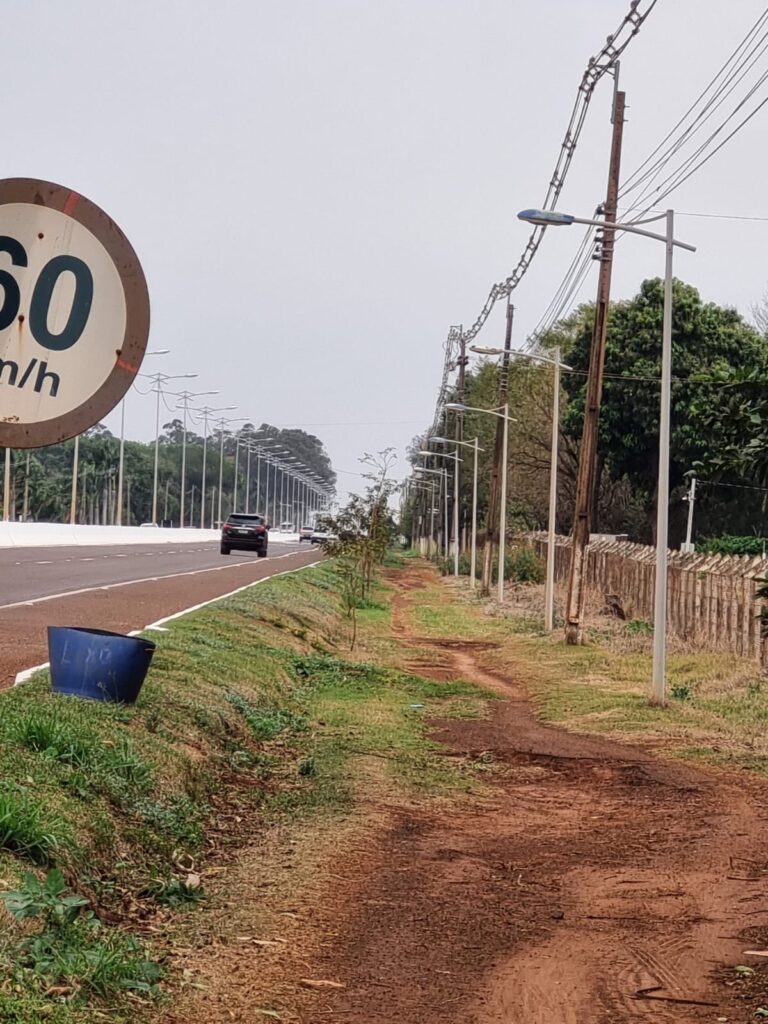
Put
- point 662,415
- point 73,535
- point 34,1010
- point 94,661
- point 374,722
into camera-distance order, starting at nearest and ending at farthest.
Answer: point 34,1010 → point 94,661 → point 374,722 → point 662,415 → point 73,535

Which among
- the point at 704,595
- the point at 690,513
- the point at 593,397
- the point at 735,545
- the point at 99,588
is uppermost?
the point at 593,397

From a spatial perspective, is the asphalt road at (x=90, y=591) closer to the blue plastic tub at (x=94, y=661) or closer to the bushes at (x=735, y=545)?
the blue plastic tub at (x=94, y=661)

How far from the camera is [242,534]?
6469 cm

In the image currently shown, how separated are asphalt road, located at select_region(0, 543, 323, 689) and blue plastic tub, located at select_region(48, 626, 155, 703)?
1.63 m

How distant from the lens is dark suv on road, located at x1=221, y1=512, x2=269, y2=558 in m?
64.6

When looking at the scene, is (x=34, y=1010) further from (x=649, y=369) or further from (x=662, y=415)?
(x=649, y=369)

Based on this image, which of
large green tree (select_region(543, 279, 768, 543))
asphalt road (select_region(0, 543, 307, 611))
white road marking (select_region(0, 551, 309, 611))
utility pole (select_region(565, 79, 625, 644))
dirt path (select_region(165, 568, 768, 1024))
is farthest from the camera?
large green tree (select_region(543, 279, 768, 543))

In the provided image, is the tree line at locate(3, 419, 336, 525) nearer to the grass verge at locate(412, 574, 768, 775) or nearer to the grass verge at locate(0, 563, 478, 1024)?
Result: the grass verge at locate(412, 574, 768, 775)

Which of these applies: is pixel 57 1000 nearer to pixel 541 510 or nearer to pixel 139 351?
pixel 139 351

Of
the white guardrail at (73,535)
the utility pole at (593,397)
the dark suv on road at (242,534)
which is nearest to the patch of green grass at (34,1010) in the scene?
the utility pole at (593,397)

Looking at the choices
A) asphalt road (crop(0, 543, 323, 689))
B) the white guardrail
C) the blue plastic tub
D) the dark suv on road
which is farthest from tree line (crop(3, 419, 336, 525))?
the blue plastic tub

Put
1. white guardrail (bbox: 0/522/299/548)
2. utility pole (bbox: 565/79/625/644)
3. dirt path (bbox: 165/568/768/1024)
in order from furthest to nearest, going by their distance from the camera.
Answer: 1. white guardrail (bbox: 0/522/299/548)
2. utility pole (bbox: 565/79/625/644)
3. dirt path (bbox: 165/568/768/1024)

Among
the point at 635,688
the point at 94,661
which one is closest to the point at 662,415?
the point at 635,688

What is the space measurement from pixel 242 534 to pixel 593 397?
3876cm
